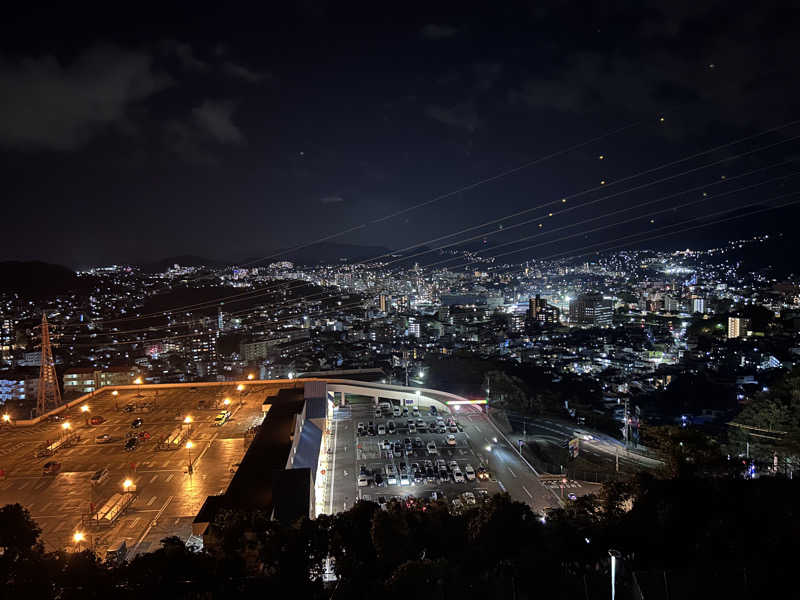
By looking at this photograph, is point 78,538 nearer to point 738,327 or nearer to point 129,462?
point 129,462

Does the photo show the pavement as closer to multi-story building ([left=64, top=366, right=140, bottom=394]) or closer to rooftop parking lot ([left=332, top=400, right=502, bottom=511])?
rooftop parking lot ([left=332, top=400, right=502, bottom=511])

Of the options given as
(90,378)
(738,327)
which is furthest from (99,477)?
(738,327)

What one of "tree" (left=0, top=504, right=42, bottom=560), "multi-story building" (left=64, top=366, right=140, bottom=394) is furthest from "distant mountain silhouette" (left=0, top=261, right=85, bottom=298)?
"tree" (left=0, top=504, right=42, bottom=560)

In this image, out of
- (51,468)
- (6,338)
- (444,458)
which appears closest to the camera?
(51,468)

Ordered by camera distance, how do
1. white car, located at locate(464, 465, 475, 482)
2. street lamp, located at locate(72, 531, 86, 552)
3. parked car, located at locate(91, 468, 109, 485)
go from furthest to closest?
white car, located at locate(464, 465, 475, 482), parked car, located at locate(91, 468, 109, 485), street lamp, located at locate(72, 531, 86, 552)

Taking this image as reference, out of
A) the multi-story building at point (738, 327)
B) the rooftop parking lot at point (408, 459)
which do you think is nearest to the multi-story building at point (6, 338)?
the rooftop parking lot at point (408, 459)

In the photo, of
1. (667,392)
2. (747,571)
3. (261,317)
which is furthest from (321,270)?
(747,571)

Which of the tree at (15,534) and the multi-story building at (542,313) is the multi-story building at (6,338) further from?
the multi-story building at (542,313)
